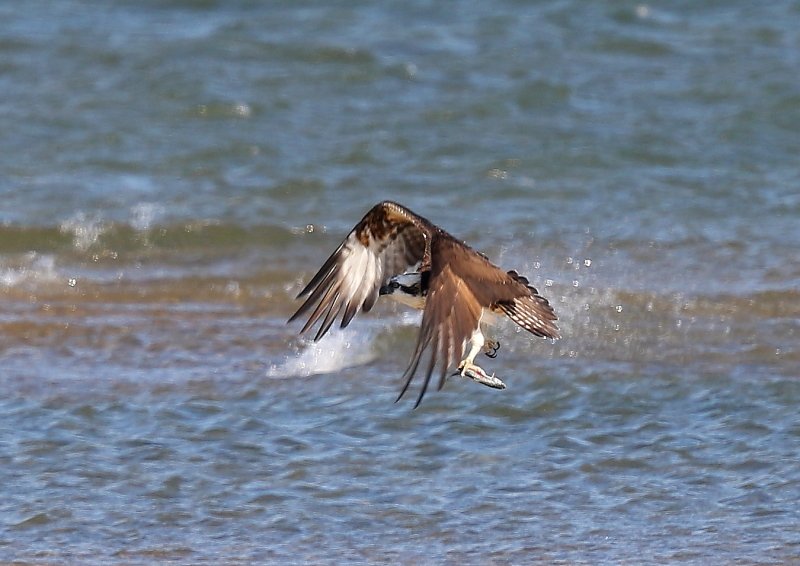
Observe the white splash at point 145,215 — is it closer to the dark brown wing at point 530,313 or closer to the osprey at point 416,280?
the osprey at point 416,280

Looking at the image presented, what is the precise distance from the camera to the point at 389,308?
7.44m

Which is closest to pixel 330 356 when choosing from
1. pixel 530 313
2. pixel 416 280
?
pixel 416 280

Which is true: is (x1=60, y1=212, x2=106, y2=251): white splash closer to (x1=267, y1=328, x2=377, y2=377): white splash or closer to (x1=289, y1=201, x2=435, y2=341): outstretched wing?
(x1=267, y1=328, x2=377, y2=377): white splash

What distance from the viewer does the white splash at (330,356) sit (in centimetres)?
655

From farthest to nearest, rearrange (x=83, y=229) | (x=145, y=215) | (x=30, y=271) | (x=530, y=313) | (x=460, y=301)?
1. (x=145, y=215)
2. (x=83, y=229)
3. (x=30, y=271)
4. (x=530, y=313)
5. (x=460, y=301)

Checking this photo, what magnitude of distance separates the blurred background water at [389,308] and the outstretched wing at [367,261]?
649 mm

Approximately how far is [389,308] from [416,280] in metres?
2.11

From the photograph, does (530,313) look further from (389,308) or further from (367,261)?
(389,308)

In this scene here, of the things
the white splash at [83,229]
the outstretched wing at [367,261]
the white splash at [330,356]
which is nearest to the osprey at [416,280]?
the outstretched wing at [367,261]

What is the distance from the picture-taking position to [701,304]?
24.1 feet

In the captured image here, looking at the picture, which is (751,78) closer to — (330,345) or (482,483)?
(330,345)

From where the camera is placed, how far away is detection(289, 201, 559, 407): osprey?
4.57 metres

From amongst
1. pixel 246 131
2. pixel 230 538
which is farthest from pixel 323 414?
pixel 246 131

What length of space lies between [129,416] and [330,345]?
4.10 feet
